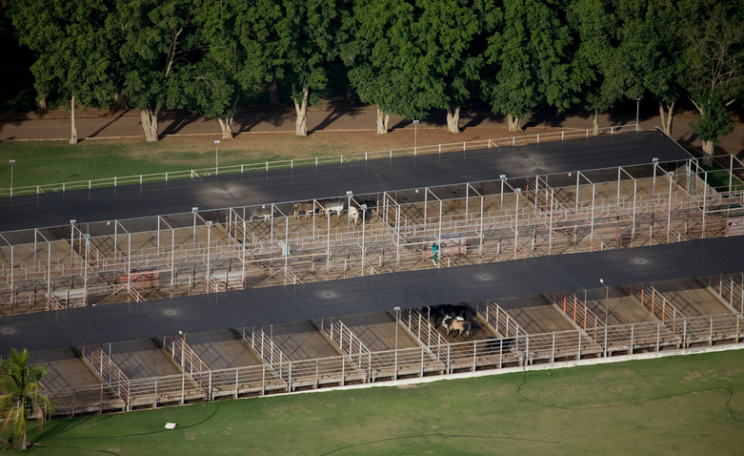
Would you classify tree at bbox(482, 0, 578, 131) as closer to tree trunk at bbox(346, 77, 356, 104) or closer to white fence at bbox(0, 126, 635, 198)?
white fence at bbox(0, 126, 635, 198)

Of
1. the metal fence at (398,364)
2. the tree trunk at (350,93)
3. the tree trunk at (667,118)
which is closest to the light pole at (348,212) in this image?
the metal fence at (398,364)

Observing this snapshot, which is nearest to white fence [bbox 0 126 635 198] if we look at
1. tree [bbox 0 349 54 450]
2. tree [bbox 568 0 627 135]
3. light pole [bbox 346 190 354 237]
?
tree [bbox 568 0 627 135]

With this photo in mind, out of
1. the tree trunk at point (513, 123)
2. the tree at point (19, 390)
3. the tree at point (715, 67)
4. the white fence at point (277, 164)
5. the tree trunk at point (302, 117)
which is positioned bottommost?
the tree at point (19, 390)

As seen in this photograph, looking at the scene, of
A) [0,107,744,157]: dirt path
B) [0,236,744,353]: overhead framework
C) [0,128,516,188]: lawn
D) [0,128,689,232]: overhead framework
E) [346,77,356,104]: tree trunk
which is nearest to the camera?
[0,236,744,353]: overhead framework

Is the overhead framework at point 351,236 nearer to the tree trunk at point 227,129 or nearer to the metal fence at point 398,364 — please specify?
the metal fence at point 398,364

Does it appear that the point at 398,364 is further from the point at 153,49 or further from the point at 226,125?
the point at 153,49
